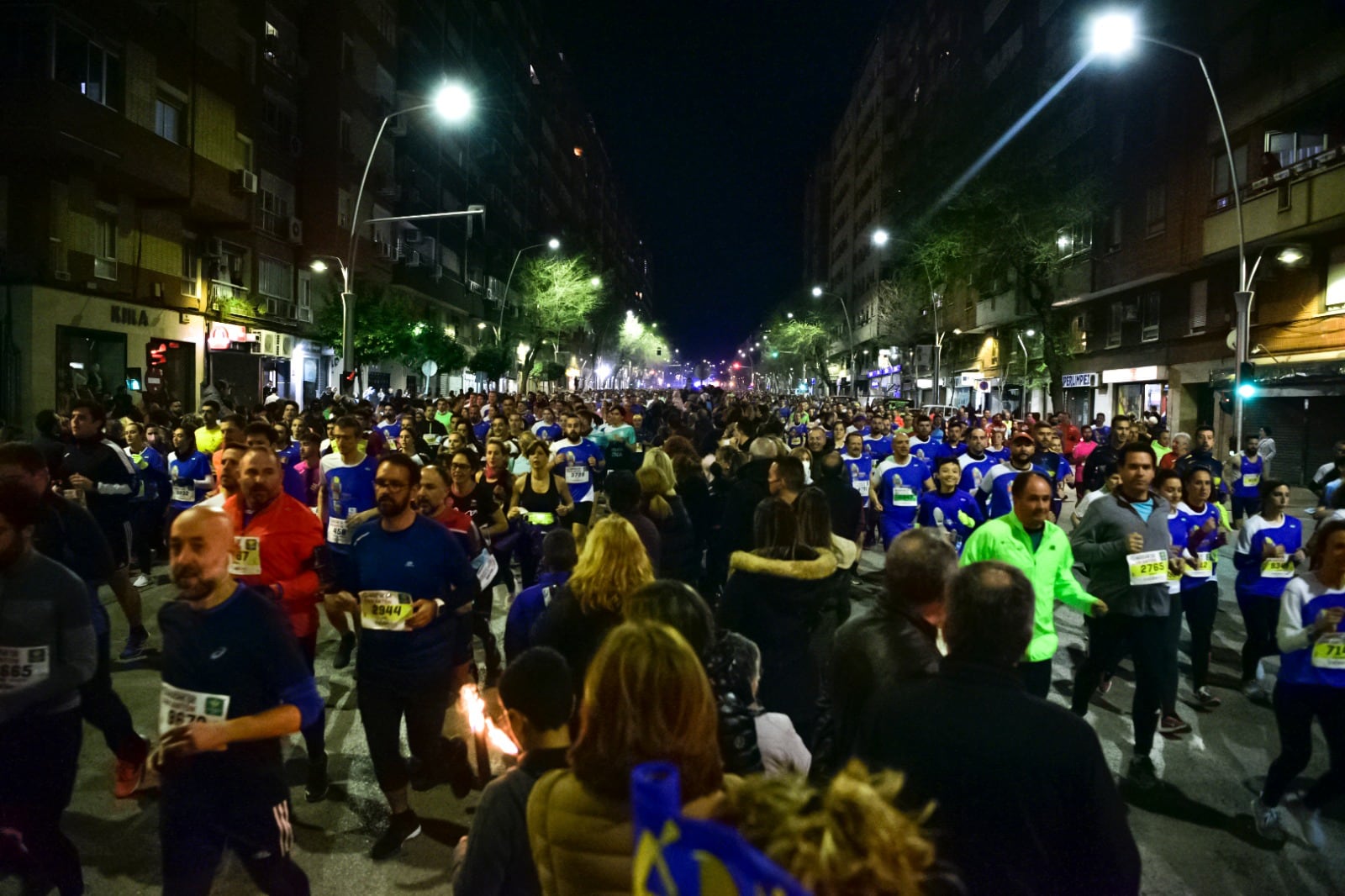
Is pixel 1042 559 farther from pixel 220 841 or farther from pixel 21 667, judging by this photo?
pixel 21 667

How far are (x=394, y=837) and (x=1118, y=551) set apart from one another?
4533 millimetres

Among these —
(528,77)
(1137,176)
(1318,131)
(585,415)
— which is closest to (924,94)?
(528,77)

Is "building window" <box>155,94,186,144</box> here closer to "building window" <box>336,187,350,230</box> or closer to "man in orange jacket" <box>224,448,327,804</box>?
"building window" <box>336,187,350,230</box>

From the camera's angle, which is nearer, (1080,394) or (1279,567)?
(1279,567)

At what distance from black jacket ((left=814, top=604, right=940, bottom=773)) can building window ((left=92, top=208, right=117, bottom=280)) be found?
26.8m

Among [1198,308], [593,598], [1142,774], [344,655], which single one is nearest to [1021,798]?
[593,598]

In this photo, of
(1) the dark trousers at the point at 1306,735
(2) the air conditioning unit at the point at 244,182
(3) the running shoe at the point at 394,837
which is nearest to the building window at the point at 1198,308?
(1) the dark trousers at the point at 1306,735

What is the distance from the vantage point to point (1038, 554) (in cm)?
523

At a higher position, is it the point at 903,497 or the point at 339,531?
the point at 903,497

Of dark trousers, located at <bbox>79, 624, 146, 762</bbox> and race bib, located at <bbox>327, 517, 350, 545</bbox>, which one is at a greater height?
race bib, located at <bbox>327, 517, 350, 545</bbox>

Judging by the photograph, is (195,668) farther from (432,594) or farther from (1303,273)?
(1303,273)

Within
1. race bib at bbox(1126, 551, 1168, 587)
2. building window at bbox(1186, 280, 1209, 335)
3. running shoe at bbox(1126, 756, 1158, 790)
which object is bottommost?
running shoe at bbox(1126, 756, 1158, 790)

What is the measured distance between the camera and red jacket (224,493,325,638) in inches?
213

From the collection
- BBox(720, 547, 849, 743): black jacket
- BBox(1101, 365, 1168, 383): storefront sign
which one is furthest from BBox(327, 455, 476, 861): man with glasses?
BBox(1101, 365, 1168, 383): storefront sign
